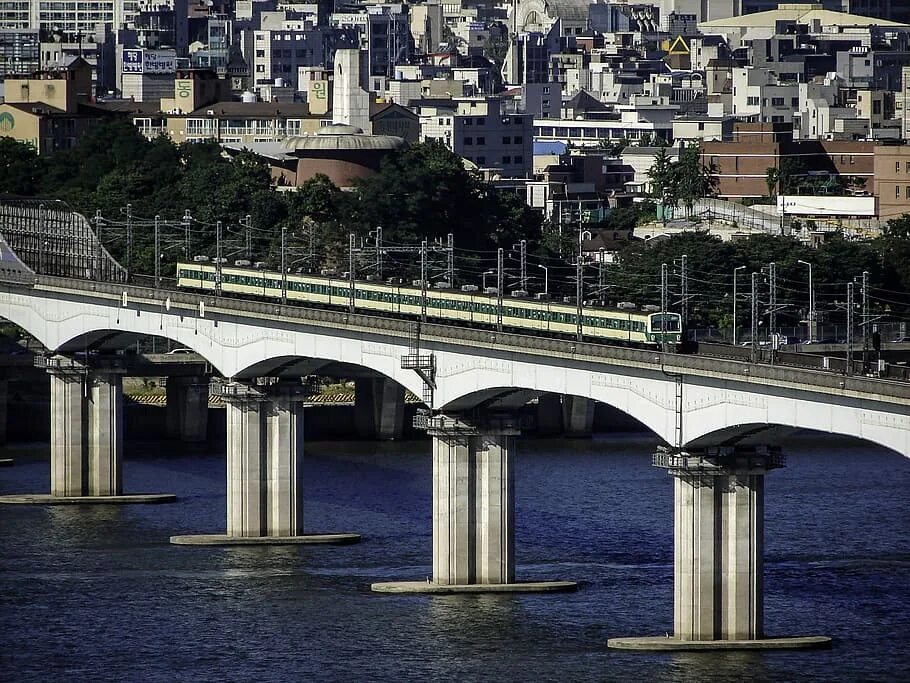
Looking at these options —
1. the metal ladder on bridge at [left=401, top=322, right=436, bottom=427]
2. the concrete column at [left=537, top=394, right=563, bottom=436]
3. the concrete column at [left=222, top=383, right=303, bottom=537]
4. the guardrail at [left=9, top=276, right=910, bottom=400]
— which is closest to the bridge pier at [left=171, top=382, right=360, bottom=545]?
the concrete column at [left=222, top=383, right=303, bottom=537]

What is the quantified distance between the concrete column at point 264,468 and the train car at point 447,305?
5372mm

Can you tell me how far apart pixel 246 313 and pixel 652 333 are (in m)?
22.0

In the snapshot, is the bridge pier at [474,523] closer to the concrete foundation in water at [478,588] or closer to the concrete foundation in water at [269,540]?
the concrete foundation in water at [478,588]

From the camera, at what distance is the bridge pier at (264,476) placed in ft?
336

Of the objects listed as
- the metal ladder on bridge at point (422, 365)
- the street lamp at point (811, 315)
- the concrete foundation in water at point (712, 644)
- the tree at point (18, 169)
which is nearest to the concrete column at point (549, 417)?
the street lamp at point (811, 315)

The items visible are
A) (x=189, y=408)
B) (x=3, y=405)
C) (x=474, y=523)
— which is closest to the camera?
(x=474, y=523)

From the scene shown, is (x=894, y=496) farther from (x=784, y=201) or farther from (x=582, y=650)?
(x=784, y=201)

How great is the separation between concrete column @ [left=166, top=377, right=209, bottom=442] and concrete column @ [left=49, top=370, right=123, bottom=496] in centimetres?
2482

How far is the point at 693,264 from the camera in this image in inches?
6068

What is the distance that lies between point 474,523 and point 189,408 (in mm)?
54251

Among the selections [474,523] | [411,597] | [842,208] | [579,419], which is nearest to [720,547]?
[474,523]

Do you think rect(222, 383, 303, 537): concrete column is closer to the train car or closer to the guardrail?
the guardrail

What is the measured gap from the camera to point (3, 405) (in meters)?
143

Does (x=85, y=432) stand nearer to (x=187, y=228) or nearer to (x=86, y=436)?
(x=86, y=436)
